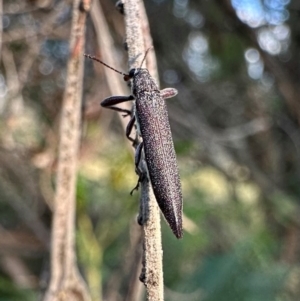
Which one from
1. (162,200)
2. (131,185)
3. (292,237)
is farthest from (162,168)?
(292,237)

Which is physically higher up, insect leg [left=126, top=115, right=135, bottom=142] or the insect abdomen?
insect leg [left=126, top=115, right=135, bottom=142]

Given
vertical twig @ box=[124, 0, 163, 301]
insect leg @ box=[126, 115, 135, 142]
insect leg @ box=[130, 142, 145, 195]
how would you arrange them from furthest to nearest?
insect leg @ box=[126, 115, 135, 142] < insect leg @ box=[130, 142, 145, 195] < vertical twig @ box=[124, 0, 163, 301]

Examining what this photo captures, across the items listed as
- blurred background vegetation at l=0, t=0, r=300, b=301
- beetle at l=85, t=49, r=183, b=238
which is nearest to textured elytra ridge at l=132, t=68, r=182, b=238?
beetle at l=85, t=49, r=183, b=238

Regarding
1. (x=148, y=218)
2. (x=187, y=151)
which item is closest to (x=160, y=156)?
(x=148, y=218)

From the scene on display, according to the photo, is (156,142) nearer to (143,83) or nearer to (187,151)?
(143,83)

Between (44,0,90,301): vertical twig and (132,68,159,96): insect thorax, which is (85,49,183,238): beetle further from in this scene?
(44,0,90,301): vertical twig

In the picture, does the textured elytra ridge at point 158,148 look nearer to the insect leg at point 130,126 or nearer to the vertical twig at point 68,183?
the insect leg at point 130,126

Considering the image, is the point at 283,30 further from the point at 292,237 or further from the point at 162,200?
the point at 162,200
